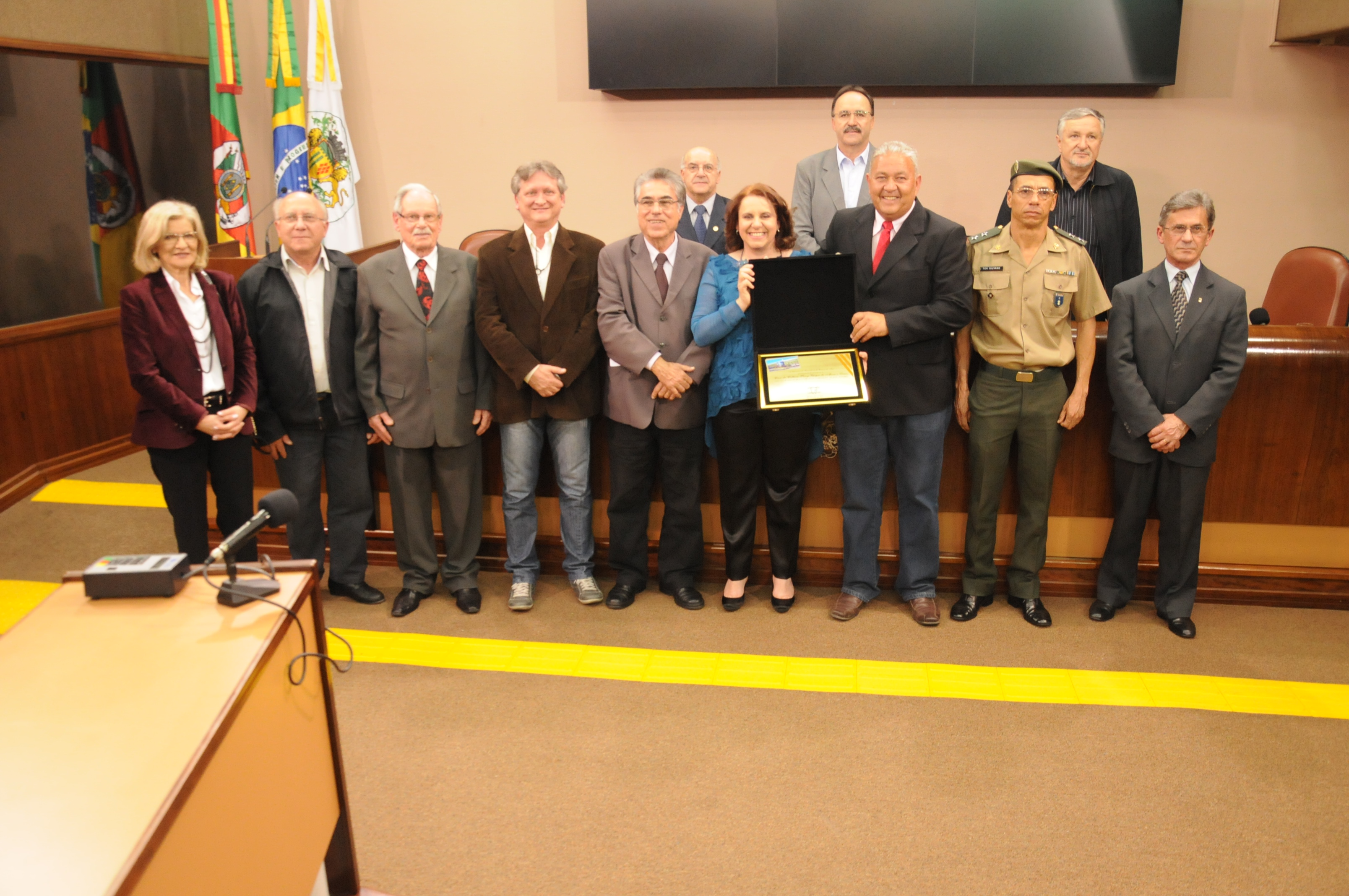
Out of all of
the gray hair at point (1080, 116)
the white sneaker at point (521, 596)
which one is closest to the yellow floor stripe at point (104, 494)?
the white sneaker at point (521, 596)

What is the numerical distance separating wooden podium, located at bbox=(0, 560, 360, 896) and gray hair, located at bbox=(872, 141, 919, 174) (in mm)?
2403

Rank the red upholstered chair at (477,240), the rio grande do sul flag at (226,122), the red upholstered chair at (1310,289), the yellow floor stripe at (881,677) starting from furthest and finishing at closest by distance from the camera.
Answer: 1. the red upholstered chair at (477,240)
2. the rio grande do sul flag at (226,122)
3. the red upholstered chair at (1310,289)
4. the yellow floor stripe at (881,677)

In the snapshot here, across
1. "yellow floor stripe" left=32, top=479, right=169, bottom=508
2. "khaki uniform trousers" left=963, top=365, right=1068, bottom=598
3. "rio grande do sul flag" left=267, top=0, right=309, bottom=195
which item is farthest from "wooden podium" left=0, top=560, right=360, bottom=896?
"rio grande do sul flag" left=267, top=0, right=309, bottom=195

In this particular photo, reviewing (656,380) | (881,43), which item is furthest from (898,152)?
(881,43)

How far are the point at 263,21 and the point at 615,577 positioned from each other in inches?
195

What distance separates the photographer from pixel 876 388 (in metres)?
3.56

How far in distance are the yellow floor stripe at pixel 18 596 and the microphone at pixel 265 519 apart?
2523mm

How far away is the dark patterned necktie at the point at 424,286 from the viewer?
12.1 feet

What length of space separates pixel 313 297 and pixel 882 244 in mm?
2103

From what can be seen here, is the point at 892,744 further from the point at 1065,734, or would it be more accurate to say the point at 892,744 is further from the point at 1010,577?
the point at 1010,577

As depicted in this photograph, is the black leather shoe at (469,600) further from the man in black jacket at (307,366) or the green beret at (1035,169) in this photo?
the green beret at (1035,169)

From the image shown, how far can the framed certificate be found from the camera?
3.39m

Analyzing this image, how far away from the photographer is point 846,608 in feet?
12.3

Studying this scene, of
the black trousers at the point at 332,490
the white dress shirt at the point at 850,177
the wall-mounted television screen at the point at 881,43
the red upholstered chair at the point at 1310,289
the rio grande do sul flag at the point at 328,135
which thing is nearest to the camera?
the black trousers at the point at 332,490
